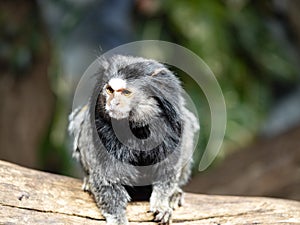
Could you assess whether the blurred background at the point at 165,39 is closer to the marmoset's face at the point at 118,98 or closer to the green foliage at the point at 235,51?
the green foliage at the point at 235,51

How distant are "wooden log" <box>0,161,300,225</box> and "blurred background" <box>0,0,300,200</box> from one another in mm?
1883

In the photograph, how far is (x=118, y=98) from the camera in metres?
2.32

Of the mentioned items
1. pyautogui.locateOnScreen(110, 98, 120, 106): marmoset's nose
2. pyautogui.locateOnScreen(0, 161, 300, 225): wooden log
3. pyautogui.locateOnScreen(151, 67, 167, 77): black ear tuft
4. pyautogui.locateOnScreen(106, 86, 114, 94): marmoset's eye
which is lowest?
pyautogui.locateOnScreen(0, 161, 300, 225): wooden log

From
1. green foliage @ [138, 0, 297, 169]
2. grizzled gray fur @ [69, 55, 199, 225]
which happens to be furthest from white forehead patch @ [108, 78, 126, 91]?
green foliage @ [138, 0, 297, 169]

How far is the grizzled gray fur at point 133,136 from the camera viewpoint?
7.79 feet

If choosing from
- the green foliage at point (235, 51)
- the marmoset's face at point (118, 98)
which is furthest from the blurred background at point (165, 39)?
the marmoset's face at point (118, 98)

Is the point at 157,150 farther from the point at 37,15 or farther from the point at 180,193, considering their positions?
the point at 37,15

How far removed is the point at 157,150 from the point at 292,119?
3.85 meters

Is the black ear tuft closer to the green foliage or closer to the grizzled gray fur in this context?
the grizzled gray fur

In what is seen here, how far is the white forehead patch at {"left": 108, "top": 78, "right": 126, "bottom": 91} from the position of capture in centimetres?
232

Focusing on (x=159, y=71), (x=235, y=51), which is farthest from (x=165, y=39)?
(x=159, y=71)

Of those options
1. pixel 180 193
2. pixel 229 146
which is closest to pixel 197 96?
pixel 229 146

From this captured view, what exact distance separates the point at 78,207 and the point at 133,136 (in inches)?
15.7

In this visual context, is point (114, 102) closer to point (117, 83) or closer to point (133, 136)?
point (117, 83)
